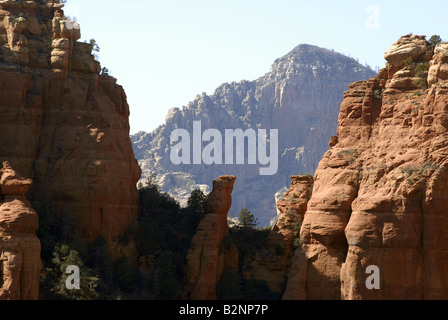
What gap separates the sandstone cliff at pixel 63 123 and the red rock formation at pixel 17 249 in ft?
A: 27.8

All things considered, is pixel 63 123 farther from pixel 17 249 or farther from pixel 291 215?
pixel 291 215

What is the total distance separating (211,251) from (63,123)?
654 inches

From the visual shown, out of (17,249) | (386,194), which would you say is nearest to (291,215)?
(386,194)

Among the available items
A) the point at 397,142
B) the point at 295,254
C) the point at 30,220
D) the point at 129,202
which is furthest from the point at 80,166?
the point at 397,142

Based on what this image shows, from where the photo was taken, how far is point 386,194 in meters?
71.5

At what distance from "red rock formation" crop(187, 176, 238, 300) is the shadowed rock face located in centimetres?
759

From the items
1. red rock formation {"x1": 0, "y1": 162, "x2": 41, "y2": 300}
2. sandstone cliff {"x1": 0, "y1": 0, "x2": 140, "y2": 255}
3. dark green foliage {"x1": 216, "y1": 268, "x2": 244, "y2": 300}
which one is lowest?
dark green foliage {"x1": 216, "y1": 268, "x2": 244, "y2": 300}

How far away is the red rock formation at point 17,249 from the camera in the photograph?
67.2 meters

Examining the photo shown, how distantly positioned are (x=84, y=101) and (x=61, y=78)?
2781 millimetres

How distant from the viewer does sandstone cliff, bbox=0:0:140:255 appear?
Result: 7931cm

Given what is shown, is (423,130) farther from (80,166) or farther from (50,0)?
(50,0)

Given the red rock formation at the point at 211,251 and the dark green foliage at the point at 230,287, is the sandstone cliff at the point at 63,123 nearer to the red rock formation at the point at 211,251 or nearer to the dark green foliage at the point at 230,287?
the red rock formation at the point at 211,251

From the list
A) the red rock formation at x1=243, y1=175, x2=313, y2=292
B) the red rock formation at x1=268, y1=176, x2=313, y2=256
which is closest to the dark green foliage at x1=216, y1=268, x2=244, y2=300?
the red rock formation at x1=243, y1=175, x2=313, y2=292

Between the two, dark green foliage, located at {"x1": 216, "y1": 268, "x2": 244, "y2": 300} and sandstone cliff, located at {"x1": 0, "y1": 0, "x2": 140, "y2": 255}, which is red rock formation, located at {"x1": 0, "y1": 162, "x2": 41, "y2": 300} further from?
dark green foliage, located at {"x1": 216, "y1": 268, "x2": 244, "y2": 300}
